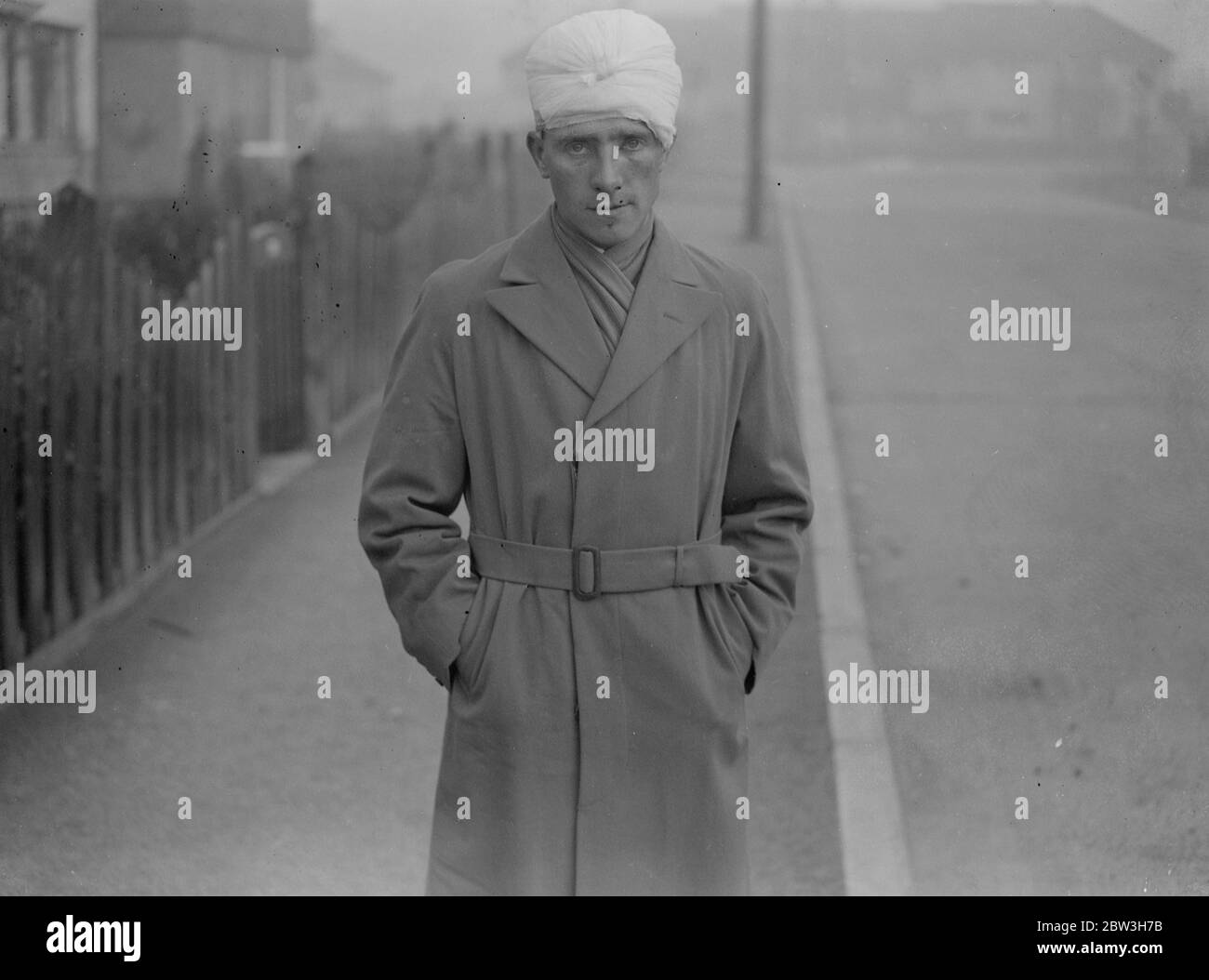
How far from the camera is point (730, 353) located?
269 cm

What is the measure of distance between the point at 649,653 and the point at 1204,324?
2081mm

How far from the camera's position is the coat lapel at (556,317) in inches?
103

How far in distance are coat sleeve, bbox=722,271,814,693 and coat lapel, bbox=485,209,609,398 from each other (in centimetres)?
27

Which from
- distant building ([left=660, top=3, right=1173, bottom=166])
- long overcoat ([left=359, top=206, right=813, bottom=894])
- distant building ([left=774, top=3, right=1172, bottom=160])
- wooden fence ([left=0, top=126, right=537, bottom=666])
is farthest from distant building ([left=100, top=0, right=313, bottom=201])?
long overcoat ([left=359, top=206, right=813, bottom=894])

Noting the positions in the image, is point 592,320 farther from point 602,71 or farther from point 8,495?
point 8,495

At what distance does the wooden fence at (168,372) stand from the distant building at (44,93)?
0.68 feet

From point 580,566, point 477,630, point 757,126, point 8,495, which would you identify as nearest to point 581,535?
point 580,566

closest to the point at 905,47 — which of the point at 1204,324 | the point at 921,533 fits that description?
the point at 1204,324

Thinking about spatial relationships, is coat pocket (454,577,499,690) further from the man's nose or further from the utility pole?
the utility pole

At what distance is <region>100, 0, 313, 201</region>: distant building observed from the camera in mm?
3736

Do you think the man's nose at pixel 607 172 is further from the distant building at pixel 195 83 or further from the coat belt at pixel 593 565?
the distant building at pixel 195 83
